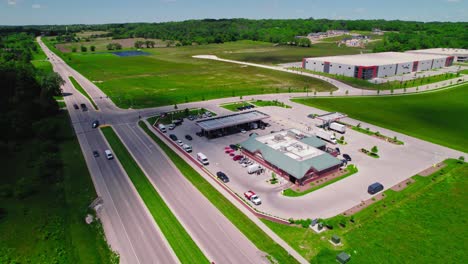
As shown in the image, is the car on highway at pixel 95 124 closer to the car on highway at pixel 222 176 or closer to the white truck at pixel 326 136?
the car on highway at pixel 222 176

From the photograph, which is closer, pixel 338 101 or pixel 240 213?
pixel 240 213

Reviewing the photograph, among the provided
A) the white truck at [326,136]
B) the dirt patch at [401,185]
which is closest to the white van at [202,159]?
the white truck at [326,136]

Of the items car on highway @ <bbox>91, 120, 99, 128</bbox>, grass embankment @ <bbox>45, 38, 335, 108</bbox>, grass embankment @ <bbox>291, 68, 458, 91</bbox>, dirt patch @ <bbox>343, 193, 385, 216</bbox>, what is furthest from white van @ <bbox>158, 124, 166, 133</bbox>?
grass embankment @ <bbox>291, 68, 458, 91</bbox>

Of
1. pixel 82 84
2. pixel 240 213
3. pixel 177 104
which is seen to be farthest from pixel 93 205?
pixel 82 84

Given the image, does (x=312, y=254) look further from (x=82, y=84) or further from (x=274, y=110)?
(x=82, y=84)

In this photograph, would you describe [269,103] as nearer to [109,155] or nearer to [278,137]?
[278,137]

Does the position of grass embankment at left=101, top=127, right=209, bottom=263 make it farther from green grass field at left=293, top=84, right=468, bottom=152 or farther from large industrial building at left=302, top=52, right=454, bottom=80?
large industrial building at left=302, top=52, right=454, bottom=80

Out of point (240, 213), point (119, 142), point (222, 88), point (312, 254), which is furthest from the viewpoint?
point (222, 88)
